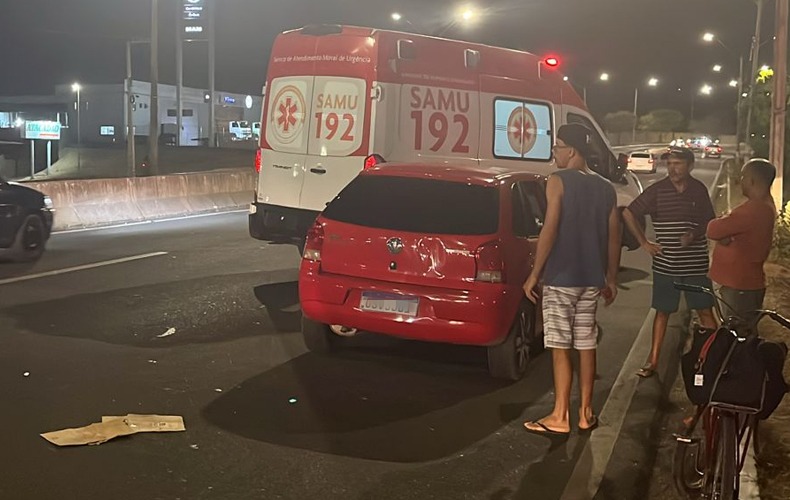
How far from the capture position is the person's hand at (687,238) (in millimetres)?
6875

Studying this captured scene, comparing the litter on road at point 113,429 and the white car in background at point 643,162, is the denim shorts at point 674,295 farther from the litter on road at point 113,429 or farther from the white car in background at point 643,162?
the white car in background at point 643,162

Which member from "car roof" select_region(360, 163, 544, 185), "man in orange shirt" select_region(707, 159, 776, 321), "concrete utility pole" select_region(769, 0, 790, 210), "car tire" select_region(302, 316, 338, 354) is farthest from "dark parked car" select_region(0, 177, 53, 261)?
"concrete utility pole" select_region(769, 0, 790, 210)

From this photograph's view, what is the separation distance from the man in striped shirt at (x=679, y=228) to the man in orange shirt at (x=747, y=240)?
1022mm

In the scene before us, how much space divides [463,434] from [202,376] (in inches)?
82.9

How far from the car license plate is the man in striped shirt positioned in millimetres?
1698

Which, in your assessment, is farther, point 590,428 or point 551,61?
→ point 551,61

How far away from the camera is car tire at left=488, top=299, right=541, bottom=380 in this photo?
698 cm

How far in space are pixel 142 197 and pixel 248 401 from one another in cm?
1347

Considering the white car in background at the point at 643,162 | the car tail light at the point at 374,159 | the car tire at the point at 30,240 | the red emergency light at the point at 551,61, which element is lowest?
the car tire at the point at 30,240

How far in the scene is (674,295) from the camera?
7074mm

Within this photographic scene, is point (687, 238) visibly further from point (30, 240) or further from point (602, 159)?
point (30, 240)

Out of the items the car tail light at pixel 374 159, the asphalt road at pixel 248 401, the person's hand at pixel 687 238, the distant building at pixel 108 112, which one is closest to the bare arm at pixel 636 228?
the person's hand at pixel 687 238

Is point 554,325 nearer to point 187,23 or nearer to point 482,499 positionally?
point 482,499

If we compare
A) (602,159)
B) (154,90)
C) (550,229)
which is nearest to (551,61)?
(602,159)
